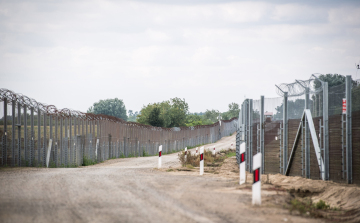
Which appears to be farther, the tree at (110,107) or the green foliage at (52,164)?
the tree at (110,107)

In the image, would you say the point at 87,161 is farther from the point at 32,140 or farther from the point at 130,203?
the point at 130,203

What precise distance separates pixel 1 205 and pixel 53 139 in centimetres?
1374

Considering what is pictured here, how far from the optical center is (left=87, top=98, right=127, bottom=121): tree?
17200 centimetres

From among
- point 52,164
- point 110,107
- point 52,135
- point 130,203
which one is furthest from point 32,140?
point 110,107

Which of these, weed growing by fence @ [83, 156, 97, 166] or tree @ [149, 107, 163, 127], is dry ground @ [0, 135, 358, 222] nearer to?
weed growing by fence @ [83, 156, 97, 166]

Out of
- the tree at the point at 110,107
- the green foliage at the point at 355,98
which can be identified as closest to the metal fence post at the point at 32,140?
the green foliage at the point at 355,98

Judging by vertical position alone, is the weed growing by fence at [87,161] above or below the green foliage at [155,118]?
below

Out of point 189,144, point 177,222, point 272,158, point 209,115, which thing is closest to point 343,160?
point 272,158

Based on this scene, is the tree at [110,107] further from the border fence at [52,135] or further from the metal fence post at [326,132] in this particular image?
the metal fence post at [326,132]

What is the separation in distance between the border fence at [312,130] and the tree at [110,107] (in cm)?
15823

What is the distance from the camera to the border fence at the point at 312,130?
11.8m

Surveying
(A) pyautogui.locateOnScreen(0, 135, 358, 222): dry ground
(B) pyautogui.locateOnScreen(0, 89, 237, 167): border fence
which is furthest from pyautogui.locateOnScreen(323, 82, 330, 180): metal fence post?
(B) pyautogui.locateOnScreen(0, 89, 237, 167): border fence

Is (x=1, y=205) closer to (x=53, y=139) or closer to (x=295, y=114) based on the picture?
(x=295, y=114)

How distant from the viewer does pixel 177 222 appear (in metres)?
6.77
